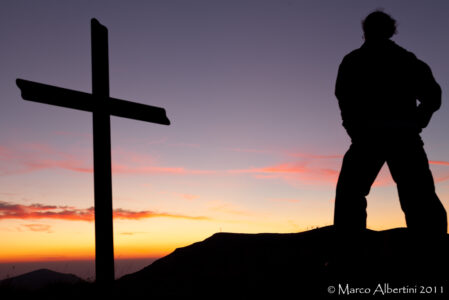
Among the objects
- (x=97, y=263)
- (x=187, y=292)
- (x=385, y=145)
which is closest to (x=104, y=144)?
(x=97, y=263)

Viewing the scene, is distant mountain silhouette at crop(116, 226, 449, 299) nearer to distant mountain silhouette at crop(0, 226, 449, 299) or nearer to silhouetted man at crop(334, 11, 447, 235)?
distant mountain silhouette at crop(0, 226, 449, 299)

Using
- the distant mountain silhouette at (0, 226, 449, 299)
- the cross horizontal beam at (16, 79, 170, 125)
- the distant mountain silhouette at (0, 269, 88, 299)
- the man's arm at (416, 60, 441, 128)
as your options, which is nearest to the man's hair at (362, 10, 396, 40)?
the man's arm at (416, 60, 441, 128)

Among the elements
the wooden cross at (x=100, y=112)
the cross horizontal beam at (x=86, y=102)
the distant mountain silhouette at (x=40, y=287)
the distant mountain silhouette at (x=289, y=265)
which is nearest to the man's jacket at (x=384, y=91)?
the distant mountain silhouette at (x=289, y=265)

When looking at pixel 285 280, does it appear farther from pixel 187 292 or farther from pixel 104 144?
pixel 104 144

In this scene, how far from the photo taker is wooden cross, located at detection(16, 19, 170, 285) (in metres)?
5.48

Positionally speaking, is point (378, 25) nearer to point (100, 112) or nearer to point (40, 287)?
point (100, 112)

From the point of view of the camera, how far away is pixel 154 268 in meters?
8.44

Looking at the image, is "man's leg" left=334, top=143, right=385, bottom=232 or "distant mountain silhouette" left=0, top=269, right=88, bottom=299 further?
"distant mountain silhouette" left=0, top=269, right=88, bottom=299

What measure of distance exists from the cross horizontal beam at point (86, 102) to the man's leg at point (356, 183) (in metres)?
2.76

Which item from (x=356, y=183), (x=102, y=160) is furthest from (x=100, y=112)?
(x=356, y=183)

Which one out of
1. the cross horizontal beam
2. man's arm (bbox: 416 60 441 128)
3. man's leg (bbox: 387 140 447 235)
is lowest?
man's leg (bbox: 387 140 447 235)

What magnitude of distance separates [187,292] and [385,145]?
3376 mm

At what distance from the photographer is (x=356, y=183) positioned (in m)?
5.37

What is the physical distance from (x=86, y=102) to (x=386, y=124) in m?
3.62
